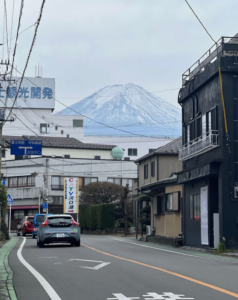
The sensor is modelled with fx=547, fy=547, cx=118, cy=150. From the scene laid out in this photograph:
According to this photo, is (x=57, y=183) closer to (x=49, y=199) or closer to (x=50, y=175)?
(x=50, y=175)

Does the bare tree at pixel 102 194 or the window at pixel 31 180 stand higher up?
the window at pixel 31 180

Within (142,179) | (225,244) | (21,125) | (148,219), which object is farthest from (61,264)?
(21,125)

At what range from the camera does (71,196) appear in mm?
57906

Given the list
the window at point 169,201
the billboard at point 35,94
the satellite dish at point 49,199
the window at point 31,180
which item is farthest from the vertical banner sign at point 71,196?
the billboard at point 35,94

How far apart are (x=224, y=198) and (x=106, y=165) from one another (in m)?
49.8

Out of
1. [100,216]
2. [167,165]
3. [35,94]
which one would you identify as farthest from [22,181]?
[167,165]

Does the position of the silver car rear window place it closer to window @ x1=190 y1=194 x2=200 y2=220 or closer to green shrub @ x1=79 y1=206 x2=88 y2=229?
window @ x1=190 y1=194 x2=200 y2=220

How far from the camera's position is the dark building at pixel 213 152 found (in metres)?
22.6

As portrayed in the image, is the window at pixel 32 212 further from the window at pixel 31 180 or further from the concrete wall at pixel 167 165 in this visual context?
the concrete wall at pixel 167 165

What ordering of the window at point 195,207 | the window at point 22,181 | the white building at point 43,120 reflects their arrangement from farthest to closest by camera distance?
the white building at point 43,120
the window at point 22,181
the window at point 195,207

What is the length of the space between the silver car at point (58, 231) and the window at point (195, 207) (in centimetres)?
585

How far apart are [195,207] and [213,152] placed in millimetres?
3791

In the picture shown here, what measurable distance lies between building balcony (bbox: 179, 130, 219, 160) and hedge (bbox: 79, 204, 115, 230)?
70.4 ft

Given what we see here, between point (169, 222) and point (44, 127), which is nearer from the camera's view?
point (169, 222)
